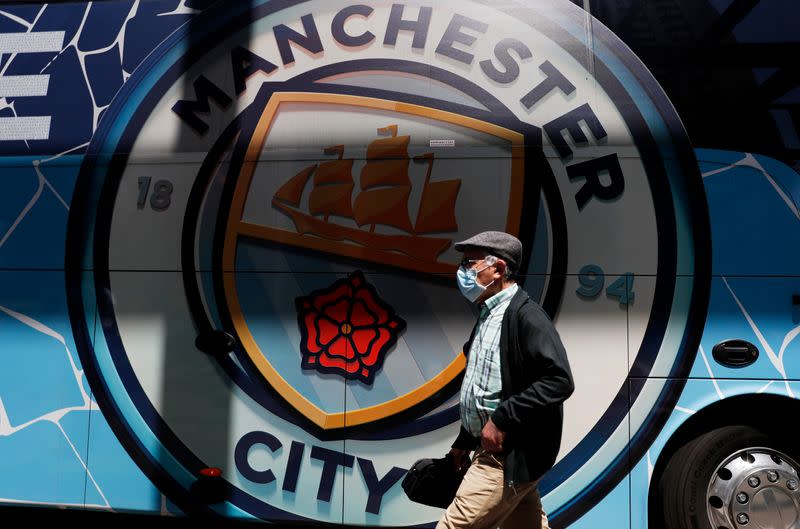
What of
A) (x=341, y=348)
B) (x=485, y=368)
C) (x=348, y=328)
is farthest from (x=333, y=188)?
(x=485, y=368)

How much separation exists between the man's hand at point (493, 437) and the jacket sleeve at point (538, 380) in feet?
0.09

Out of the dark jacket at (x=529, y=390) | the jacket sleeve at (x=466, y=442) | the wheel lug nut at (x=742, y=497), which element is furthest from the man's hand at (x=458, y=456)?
the wheel lug nut at (x=742, y=497)

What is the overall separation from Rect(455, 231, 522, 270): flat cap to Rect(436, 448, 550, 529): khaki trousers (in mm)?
825

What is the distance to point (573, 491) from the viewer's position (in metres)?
4.63

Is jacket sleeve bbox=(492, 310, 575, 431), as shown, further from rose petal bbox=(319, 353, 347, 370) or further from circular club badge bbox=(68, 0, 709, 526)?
rose petal bbox=(319, 353, 347, 370)

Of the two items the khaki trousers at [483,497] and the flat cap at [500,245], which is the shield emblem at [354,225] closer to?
the flat cap at [500,245]

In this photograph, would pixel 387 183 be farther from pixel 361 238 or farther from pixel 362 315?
pixel 362 315

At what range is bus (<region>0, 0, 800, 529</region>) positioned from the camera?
451cm

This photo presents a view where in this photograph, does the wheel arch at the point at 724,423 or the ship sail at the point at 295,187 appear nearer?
the wheel arch at the point at 724,423

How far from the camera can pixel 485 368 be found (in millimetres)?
3398

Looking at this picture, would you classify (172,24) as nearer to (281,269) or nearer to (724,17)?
(281,269)

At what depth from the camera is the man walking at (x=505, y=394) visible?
10.5ft

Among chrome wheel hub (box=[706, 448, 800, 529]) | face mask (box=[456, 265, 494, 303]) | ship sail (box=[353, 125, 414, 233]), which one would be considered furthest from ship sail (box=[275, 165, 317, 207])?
chrome wheel hub (box=[706, 448, 800, 529])

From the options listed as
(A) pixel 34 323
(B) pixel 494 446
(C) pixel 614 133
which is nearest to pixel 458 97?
(C) pixel 614 133
